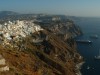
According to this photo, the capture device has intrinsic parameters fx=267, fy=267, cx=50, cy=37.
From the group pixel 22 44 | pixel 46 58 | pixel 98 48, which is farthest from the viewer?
pixel 98 48

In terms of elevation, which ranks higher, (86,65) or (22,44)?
(22,44)

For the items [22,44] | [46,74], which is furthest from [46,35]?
[46,74]

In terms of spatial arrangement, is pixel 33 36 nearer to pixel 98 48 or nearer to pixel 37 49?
pixel 37 49

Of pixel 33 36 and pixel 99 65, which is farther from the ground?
pixel 33 36

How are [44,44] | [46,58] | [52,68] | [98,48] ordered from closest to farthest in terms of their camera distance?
1. [52,68]
2. [46,58]
3. [44,44]
4. [98,48]

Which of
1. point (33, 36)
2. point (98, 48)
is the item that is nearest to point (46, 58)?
point (33, 36)

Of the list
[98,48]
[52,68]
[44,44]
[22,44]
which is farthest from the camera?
[98,48]

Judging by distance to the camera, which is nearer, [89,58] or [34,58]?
[34,58]

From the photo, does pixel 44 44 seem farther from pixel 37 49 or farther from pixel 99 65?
pixel 99 65

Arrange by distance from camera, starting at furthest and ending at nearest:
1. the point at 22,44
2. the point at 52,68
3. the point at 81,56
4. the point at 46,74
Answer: the point at 81,56 < the point at 22,44 < the point at 52,68 < the point at 46,74
